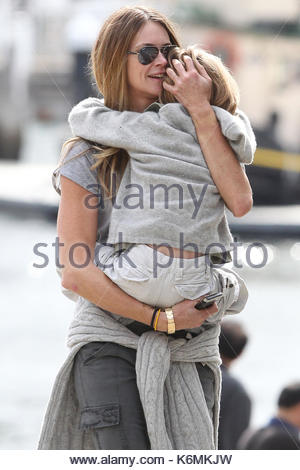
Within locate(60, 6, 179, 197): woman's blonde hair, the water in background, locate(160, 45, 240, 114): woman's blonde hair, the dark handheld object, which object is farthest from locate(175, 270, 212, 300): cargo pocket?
the water in background

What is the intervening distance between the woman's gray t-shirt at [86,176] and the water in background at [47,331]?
3.45 m

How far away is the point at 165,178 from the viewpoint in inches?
75.9

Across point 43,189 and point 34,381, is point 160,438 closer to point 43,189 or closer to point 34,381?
point 34,381

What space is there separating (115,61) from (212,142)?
262mm

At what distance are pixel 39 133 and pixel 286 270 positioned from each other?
1467 cm

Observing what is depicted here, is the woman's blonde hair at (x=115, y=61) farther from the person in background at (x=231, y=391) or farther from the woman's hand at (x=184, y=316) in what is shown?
the person in background at (x=231, y=391)

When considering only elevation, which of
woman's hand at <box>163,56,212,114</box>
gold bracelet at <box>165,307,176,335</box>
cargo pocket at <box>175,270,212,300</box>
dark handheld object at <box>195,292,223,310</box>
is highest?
woman's hand at <box>163,56,212,114</box>

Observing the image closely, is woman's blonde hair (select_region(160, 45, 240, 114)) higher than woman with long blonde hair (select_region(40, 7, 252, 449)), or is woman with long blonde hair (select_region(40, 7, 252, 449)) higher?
woman's blonde hair (select_region(160, 45, 240, 114))

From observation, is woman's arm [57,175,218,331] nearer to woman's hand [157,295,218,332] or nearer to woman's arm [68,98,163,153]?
woman's hand [157,295,218,332]

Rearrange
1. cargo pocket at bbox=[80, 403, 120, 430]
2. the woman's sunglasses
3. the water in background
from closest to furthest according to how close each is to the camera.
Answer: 1. cargo pocket at bbox=[80, 403, 120, 430]
2. the woman's sunglasses
3. the water in background

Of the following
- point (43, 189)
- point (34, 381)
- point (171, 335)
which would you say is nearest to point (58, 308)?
point (34, 381)

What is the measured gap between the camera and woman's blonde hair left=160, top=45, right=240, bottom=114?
79.3 inches

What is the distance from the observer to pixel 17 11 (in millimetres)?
28609

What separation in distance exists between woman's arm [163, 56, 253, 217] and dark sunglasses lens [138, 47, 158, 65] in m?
0.05
